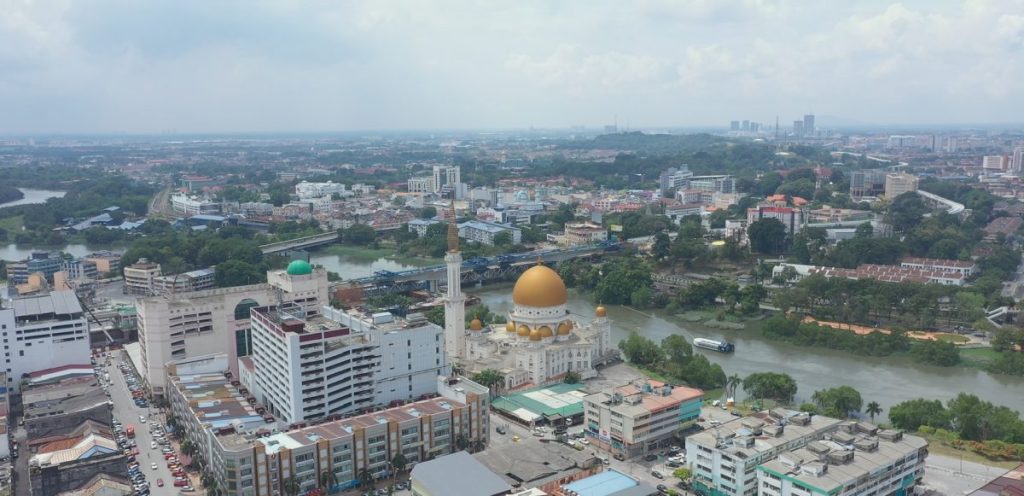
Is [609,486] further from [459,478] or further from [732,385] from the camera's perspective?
[732,385]

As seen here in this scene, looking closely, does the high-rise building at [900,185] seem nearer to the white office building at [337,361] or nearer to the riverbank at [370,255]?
the riverbank at [370,255]

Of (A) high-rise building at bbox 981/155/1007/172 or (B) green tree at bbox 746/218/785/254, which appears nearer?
(B) green tree at bbox 746/218/785/254

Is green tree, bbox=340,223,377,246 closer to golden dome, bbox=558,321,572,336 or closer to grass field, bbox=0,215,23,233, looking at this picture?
grass field, bbox=0,215,23,233

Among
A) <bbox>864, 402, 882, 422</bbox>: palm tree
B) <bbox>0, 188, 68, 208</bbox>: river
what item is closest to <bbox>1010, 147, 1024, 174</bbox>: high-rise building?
<bbox>864, 402, 882, 422</bbox>: palm tree

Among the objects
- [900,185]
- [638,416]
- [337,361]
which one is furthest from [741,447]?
[900,185]

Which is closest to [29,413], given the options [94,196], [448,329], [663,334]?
[448,329]

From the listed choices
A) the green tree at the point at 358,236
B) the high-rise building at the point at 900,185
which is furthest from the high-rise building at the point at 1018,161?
the green tree at the point at 358,236

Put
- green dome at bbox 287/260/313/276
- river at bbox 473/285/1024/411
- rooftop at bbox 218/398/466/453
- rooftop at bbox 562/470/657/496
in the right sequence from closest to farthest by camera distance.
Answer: rooftop at bbox 562/470/657/496 < rooftop at bbox 218/398/466/453 < river at bbox 473/285/1024/411 < green dome at bbox 287/260/313/276
